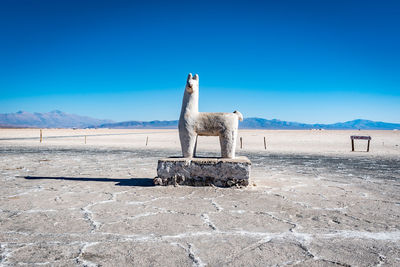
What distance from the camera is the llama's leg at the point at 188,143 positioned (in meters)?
7.07

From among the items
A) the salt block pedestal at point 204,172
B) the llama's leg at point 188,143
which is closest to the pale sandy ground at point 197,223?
the salt block pedestal at point 204,172

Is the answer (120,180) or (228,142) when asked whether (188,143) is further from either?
(120,180)

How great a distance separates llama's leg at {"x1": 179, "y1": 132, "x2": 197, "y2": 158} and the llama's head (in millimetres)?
988

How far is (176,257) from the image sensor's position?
3285 mm

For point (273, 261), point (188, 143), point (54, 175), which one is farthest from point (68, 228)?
point (54, 175)

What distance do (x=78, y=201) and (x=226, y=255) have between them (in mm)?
3317

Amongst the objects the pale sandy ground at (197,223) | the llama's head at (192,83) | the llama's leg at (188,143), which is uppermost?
the llama's head at (192,83)

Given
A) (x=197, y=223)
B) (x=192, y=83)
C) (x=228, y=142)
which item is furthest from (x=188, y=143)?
(x=197, y=223)

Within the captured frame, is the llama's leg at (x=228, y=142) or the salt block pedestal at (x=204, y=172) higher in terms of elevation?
the llama's leg at (x=228, y=142)

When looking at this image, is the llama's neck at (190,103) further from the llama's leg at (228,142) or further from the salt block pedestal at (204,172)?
the salt block pedestal at (204,172)

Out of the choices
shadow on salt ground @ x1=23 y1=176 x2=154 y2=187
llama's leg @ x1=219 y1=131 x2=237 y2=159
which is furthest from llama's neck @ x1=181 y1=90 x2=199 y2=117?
shadow on salt ground @ x1=23 y1=176 x2=154 y2=187

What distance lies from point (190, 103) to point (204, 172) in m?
1.62

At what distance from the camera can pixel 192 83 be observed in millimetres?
7090

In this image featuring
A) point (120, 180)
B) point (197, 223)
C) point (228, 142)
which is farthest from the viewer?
point (120, 180)
